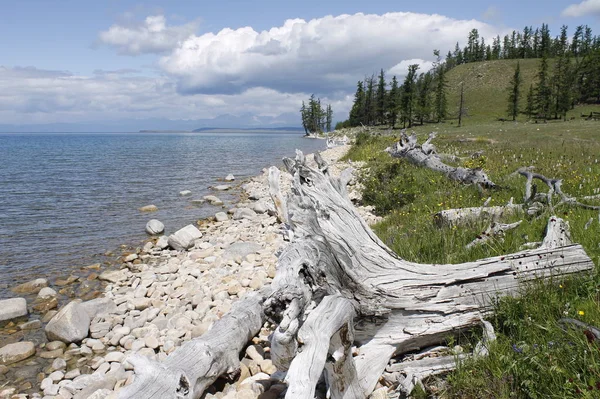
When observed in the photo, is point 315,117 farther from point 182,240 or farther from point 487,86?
point 182,240

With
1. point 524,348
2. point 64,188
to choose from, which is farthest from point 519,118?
point 524,348

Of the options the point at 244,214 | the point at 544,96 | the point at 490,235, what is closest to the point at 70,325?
the point at 490,235

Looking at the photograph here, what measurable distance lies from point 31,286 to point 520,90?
10702 centimetres

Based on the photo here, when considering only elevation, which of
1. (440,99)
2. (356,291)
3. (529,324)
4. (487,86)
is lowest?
(529,324)

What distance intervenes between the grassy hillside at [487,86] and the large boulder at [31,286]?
83.4 meters

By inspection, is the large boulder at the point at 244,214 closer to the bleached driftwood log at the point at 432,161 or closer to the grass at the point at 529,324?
the bleached driftwood log at the point at 432,161

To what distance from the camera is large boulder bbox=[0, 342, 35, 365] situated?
19.5ft

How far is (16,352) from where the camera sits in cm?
607

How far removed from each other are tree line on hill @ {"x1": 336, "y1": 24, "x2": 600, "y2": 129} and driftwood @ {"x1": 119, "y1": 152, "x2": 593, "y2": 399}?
68538 millimetres

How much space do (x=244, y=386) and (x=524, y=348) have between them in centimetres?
296

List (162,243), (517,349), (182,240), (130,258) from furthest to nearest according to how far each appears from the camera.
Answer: (162,243) < (182,240) < (130,258) < (517,349)

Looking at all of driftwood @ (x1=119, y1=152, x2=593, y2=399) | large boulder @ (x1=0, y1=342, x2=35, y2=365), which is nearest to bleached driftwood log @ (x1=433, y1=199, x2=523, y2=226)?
driftwood @ (x1=119, y1=152, x2=593, y2=399)

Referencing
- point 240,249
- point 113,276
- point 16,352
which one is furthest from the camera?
point 240,249

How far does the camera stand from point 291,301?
9.52 feet
